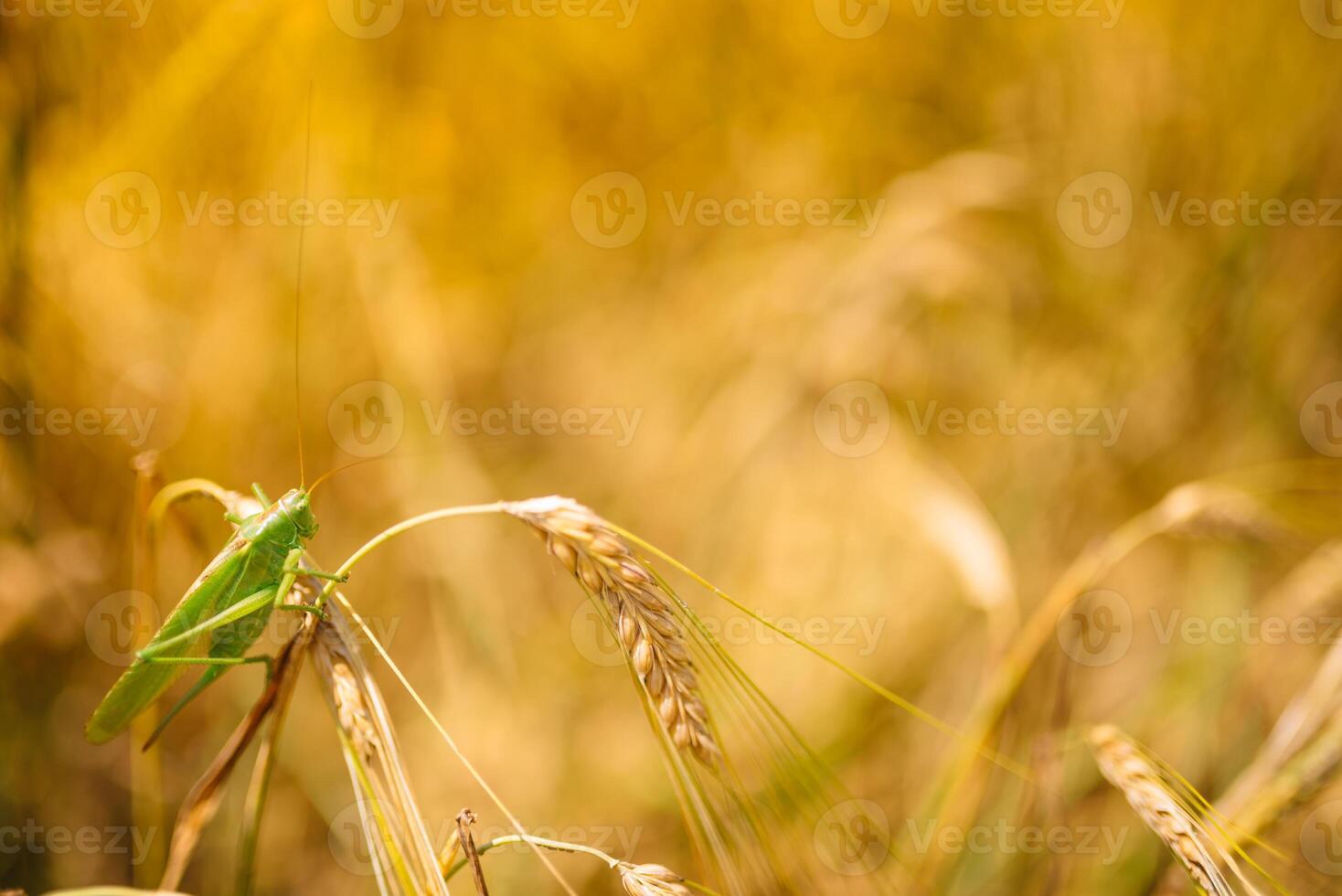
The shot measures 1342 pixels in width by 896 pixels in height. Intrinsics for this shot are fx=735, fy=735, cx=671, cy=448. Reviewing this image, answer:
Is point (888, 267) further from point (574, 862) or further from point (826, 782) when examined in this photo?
point (574, 862)

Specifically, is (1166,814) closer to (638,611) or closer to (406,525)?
(638,611)

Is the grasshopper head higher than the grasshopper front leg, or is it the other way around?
the grasshopper head

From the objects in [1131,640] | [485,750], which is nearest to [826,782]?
[485,750]

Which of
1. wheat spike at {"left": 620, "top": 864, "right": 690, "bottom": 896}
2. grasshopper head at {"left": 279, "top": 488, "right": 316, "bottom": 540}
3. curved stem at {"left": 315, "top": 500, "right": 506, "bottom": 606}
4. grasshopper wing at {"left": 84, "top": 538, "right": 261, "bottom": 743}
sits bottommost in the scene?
wheat spike at {"left": 620, "top": 864, "right": 690, "bottom": 896}

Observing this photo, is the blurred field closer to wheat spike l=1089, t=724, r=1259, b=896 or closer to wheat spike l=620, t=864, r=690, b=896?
wheat spike l=1089, t=724, r=1259, b=896

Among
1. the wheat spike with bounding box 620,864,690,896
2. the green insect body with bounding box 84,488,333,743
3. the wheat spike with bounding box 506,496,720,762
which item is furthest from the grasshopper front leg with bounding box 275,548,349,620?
the wheat spike with bounding box 620,864,690,896

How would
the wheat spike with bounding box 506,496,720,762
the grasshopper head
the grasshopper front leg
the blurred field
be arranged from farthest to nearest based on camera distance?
the blurred field → the grasshopper head → the grasshopper front leg → the wheat spike with bounding box 506,496,720,762

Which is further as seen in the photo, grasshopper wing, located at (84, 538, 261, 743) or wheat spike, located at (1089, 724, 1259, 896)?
grasshopper wing, located at (84, 538, 261, 743)

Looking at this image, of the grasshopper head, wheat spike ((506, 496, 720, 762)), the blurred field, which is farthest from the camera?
the blurred field

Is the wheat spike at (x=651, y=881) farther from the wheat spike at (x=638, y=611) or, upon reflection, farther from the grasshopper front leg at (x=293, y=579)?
the grasshopper front leg at (x=293, y=579)
